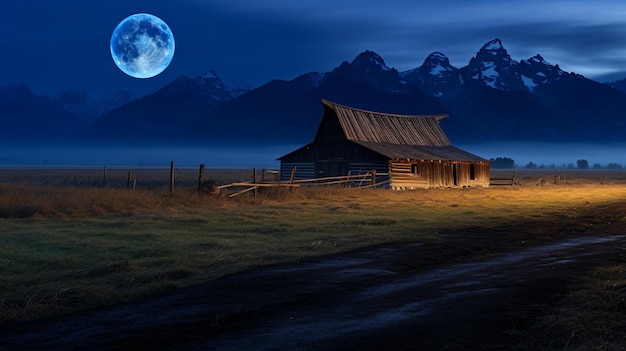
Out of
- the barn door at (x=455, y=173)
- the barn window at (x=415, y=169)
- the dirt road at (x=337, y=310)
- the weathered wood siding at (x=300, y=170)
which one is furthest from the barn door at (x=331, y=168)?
the dirt road at (x=337, y=310)

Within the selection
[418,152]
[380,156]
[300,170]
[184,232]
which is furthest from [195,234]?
[418,152]

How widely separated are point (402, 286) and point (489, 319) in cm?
253

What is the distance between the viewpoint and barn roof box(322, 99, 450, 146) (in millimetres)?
52625

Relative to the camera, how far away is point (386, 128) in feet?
188

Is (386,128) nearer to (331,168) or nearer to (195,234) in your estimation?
(331,168)

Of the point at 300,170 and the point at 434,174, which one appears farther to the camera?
the point at 300,170

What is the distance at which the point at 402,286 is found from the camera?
10.3 metres

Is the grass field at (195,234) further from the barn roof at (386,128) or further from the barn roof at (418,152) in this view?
the barn roof at (386,128)

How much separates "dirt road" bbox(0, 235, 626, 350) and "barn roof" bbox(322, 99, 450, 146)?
39.8 m

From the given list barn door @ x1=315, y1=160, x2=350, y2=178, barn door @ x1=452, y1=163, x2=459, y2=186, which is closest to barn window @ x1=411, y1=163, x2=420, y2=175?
barn door @ x1=315, y1=160, x2=350, y2=178

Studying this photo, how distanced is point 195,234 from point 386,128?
40.7 m

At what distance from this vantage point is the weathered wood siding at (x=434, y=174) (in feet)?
159

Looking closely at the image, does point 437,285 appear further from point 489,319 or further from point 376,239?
point 376,239

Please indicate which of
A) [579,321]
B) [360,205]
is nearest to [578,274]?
[579,321]
